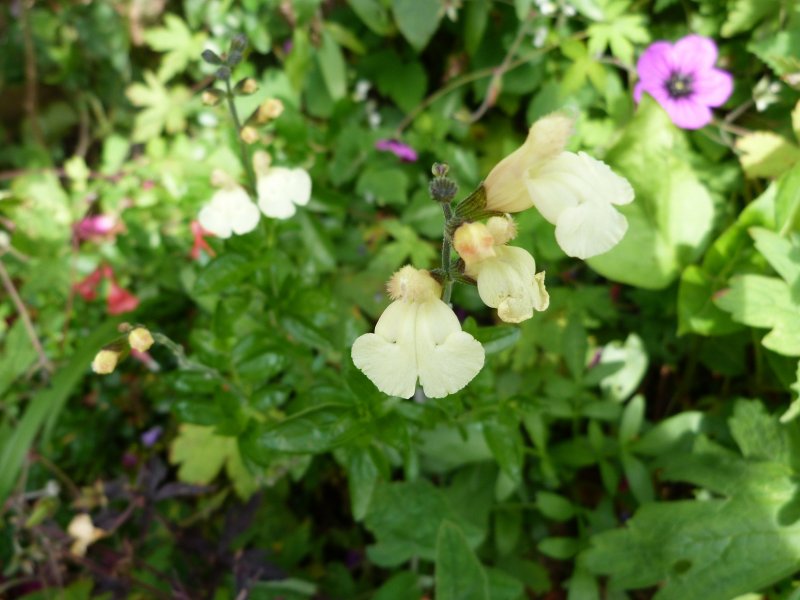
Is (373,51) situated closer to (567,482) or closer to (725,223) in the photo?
(725,223)

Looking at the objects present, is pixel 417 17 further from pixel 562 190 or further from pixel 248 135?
pixel 562 190

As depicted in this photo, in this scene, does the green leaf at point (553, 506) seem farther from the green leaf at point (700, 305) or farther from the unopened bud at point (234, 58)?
the unopened bud at point (234, 58)

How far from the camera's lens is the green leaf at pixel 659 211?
1.50m

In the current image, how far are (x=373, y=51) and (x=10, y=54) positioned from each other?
61.3 inches

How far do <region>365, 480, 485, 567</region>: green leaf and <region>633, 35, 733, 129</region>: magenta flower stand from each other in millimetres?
1052

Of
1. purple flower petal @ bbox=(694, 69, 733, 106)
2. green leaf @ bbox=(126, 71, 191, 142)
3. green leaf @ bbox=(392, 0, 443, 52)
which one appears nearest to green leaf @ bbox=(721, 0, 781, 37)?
purple flower petal @ bbox=(694, 69, 733, 106)

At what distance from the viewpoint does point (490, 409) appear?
118 centimetres

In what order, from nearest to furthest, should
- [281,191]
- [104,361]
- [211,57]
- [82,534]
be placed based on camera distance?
[104,361] → [211,57] → [281,191] → [82,534]

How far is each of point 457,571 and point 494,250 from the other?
27.5 inches

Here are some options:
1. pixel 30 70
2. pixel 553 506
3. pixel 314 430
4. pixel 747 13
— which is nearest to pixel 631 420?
pixel 553 506

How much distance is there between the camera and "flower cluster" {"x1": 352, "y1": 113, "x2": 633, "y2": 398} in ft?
2.37

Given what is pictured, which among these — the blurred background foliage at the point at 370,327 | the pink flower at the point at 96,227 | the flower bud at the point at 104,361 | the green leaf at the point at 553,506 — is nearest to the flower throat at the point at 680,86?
the blurred background foliage at the point at 370,327

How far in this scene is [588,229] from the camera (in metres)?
0.73

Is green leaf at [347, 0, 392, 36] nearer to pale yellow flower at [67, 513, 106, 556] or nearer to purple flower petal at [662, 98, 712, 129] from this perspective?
purple flower petal at [662, 98, 712, 129]
